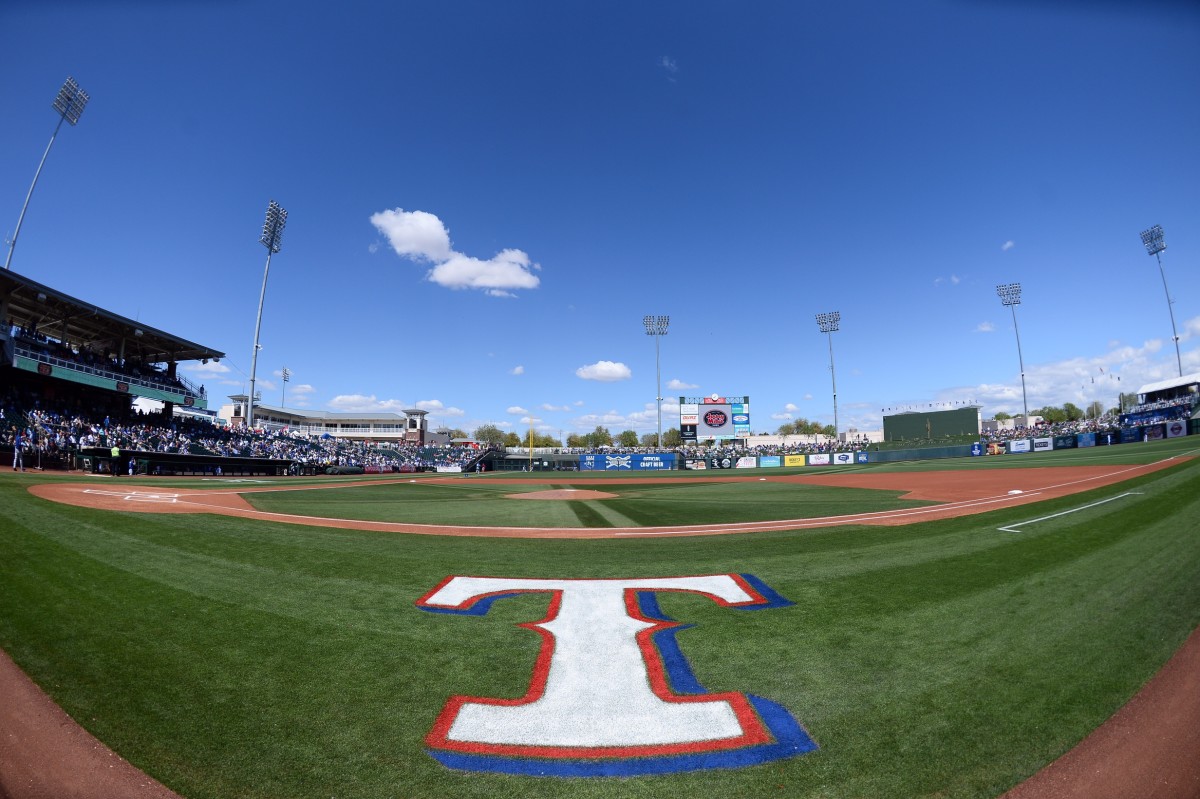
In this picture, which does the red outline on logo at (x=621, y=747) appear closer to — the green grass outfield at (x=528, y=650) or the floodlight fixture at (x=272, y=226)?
the green grass outfield at (x=528, y=650)

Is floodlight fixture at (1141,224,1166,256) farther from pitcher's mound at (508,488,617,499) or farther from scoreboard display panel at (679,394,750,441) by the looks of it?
pitcher's mound at (508,488,617,499)

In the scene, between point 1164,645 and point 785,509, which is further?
point 785,509

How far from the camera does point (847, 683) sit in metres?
3.89

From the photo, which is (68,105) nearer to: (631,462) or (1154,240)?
(631,462)

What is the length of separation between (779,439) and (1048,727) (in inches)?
4692

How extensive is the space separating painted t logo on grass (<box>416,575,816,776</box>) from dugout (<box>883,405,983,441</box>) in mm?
79761

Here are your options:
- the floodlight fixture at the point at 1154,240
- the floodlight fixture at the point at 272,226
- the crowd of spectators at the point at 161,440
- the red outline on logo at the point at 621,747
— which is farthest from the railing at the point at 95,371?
the floodlight fixture at the point at 1154,240

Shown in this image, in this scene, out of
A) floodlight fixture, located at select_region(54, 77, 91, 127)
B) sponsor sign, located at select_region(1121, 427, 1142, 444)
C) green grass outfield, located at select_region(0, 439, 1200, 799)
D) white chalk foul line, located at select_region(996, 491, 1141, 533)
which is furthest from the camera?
sponsor sign, located at select_region(1121, 427, 1142, 444)

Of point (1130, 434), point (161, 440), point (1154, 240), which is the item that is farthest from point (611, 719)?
point (1154, 240)

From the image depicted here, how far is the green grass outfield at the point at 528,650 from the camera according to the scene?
2.89 meters

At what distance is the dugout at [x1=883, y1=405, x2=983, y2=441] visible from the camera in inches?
2645

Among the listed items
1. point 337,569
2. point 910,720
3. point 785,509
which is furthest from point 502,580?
point 785,509

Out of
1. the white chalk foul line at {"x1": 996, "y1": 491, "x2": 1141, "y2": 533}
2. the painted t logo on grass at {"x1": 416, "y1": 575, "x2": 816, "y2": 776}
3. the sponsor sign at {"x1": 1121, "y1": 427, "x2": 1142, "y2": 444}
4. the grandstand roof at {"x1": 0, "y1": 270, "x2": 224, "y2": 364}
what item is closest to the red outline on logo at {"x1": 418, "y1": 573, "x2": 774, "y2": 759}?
the painted t logo on grass at {"x1": 416, "y1": 575, "x2": 816, "y2": 776}

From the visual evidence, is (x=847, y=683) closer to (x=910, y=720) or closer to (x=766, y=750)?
(x=910, y=720)
